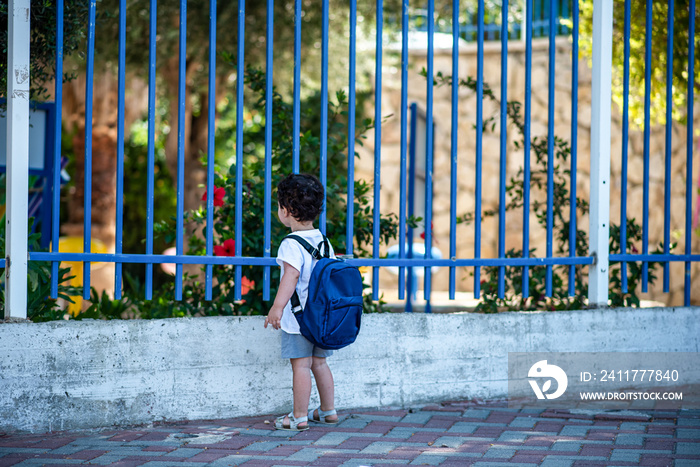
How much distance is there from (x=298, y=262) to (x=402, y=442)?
946 mm

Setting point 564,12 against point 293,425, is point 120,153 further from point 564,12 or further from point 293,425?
point 564,12

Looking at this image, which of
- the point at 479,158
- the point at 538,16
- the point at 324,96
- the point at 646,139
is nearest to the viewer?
the point at 324,96

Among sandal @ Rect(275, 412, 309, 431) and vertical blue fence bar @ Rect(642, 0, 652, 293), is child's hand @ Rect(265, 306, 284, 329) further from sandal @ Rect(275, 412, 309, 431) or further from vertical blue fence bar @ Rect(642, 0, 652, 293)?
vertical blue fence bar @ Rect(642, 0, 652, 293)

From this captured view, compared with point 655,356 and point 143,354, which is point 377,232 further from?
point 655,356

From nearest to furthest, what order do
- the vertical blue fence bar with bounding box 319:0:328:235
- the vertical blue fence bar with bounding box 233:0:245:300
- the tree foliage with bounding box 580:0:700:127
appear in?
the vertical blue fence bar with bounding box 233:0:245:300 < the vertical blue fence bar with bounding box 319:0:328:235 < the tree foliage with bounding box 580:0:700:127

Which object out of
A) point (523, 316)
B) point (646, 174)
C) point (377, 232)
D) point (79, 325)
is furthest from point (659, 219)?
point (79, 325)

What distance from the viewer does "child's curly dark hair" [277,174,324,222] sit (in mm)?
3596

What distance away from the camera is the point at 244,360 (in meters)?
3.89

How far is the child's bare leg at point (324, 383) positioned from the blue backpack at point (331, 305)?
20 centimetres

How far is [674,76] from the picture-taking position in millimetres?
5469

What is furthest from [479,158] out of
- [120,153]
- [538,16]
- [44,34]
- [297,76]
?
[538,16]

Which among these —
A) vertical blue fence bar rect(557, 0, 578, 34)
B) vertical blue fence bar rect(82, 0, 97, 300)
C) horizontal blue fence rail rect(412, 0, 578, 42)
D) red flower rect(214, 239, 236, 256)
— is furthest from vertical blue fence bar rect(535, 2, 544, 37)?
vertical blue fence bar rect(82, 0, 97, 300)

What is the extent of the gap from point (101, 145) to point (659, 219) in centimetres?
654

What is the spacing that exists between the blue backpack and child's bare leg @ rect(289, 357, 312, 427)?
0.16 metres
